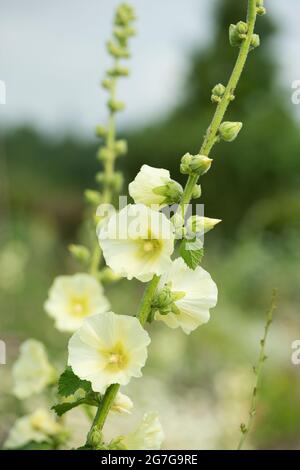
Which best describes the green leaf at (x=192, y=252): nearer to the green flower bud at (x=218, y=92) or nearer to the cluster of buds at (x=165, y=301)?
the cluster of buds at (x=165, y=301)

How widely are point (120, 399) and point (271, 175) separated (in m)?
16.9

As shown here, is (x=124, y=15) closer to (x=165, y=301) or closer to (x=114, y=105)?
(x=114, y=105)

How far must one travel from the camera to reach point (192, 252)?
4.38ft

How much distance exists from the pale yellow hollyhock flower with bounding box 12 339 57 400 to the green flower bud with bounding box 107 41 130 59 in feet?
3.11

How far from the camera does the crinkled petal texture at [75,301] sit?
2207 millimetres

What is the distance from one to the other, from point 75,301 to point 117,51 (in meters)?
0.81

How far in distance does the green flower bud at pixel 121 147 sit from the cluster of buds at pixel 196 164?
103 cm

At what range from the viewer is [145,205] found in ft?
4.60

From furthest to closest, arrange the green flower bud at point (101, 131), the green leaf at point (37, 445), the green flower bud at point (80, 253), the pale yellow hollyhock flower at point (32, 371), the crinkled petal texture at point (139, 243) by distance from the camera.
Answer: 1. the green flower bud at point (101, 131)
2. the green flower bud at point (80, 253)
3. the pale yellow hollyhock flower at point (32, 371)
4. the green leaf at point (37, 445)
5. the crinkled petal texture at point (139, 243)

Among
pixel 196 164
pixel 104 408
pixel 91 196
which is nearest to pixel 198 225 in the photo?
pixel 196 164

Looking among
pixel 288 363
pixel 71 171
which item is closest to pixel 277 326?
pixel 288 363

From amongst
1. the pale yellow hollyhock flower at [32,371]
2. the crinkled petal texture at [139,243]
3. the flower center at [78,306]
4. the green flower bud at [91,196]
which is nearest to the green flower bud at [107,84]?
the green flower bud at [91,196]

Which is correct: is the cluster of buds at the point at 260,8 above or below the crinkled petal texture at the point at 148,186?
above

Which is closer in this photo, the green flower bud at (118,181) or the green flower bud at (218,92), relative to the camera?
the green flower bud at (218,92)
